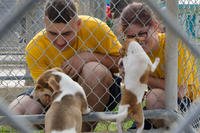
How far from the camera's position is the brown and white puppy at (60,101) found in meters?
1.69

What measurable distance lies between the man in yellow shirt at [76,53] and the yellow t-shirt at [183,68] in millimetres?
226

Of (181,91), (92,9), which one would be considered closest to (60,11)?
(181,91)

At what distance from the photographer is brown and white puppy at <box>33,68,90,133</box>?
5.56 feet

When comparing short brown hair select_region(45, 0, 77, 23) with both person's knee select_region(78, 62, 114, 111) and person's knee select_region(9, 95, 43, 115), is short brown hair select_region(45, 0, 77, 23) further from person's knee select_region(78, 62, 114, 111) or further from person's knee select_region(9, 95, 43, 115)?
person's knee select_region(9, 95, 43, 115)

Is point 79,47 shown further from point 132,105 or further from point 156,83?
point 132,105

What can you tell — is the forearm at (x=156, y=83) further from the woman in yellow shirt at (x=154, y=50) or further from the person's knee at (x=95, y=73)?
the person's knee at (x=95, y=73)

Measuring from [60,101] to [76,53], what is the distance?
428 mm

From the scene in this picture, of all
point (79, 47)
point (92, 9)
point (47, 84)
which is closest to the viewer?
point (47, 84)

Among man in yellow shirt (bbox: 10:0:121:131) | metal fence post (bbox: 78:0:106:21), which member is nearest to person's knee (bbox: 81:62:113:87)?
man in yellow shirt (bbox: 10:0:121:131)

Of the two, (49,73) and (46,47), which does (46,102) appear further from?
(46,47)

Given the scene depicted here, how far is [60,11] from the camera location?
83.5 inches

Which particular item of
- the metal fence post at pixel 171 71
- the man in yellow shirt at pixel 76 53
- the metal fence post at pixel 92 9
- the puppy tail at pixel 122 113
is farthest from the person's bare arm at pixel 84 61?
the metal fence post at pixel 92 9

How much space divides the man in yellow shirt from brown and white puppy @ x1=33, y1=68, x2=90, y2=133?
20cm

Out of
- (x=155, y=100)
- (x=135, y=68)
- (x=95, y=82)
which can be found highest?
(x=135, y=68)
